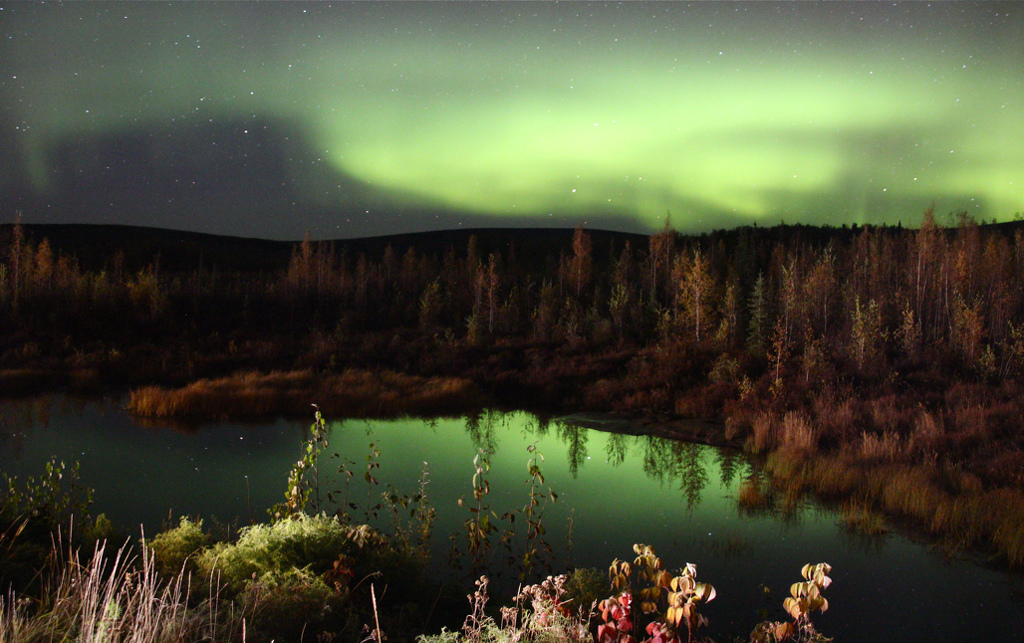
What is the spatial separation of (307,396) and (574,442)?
9.12 metres

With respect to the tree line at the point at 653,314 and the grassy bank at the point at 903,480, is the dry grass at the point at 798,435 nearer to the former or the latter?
the grassy bank at the point at 903,480

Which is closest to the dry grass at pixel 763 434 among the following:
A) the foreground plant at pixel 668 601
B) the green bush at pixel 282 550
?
the green bush at pixel 282 550

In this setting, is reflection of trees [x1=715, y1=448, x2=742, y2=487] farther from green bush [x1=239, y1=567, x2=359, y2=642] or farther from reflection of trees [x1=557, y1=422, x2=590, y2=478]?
green bush [x1=239, y1=567, x2=359, y2=642]

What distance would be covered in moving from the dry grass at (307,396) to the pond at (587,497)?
4.07ft

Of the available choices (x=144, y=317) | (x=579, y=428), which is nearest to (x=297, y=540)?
(x=579, y=428)

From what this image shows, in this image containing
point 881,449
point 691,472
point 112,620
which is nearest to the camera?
point 112,620

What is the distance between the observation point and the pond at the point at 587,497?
7.73m

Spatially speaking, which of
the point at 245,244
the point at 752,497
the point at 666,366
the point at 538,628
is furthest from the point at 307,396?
the point at 245,244

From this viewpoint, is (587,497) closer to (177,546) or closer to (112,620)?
(177,546)

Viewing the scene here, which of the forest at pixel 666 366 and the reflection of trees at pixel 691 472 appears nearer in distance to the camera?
the forest at pixel 666 366

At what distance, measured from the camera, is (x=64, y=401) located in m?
20.3

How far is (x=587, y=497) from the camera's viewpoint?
11.9 meters

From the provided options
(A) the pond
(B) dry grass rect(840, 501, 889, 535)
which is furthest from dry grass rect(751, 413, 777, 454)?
(B) dry grass rect(840, 501, 889, 535)

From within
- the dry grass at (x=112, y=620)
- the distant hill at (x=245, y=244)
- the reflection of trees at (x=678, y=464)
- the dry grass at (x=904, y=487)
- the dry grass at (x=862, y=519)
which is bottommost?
the reflection of trees at (x=678, y=464)
